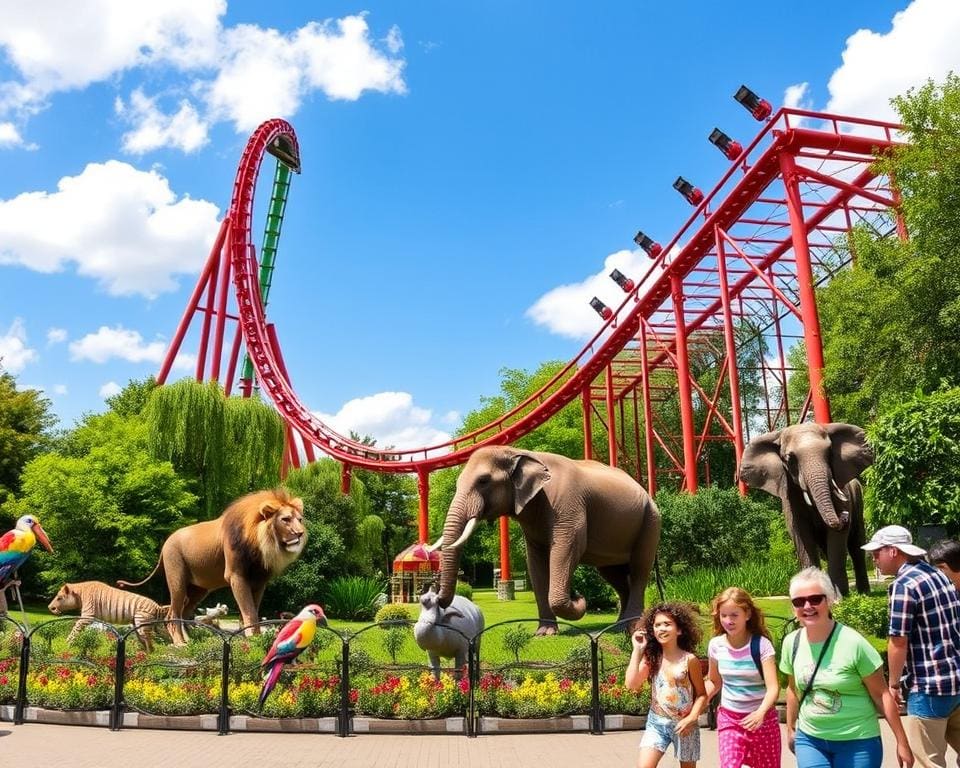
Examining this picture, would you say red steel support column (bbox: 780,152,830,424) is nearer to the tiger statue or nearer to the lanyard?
the tiger statue

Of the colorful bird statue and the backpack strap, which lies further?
the colorful bird statue

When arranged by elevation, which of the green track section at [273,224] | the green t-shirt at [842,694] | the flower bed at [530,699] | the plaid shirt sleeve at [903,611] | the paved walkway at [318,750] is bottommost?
the paved walkway at [318,750]

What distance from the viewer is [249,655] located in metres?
9.03

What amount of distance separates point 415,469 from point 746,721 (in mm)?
29681

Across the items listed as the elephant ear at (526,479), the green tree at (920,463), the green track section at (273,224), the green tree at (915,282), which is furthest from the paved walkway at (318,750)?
the green track section at (273,224)

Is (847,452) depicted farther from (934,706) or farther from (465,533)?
(934,706)

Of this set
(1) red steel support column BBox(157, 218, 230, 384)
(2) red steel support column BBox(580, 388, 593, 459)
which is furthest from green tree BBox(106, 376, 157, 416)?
(2) red steel support column BBox(580, 388, 593, 459)

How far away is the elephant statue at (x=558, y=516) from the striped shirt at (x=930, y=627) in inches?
209

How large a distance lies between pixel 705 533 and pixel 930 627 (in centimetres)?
1723

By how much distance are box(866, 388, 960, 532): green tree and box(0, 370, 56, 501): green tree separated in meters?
26.1

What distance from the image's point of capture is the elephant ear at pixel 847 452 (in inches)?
453

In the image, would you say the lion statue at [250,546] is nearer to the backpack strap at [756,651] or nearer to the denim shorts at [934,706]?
the backpack strap at [756,651]

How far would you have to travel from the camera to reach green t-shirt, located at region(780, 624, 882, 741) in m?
3.72

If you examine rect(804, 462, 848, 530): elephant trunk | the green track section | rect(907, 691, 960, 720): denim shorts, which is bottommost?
rect(907, 691, 960, 720): denim shorts
